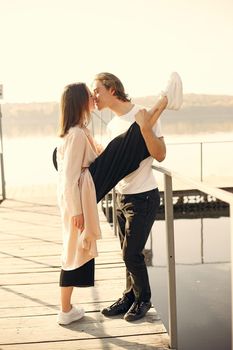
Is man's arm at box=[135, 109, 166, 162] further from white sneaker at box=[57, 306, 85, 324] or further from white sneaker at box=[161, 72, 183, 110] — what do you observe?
white sneaker at box=[57, 306, 85, 324]

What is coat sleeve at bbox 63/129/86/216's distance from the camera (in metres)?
2.47

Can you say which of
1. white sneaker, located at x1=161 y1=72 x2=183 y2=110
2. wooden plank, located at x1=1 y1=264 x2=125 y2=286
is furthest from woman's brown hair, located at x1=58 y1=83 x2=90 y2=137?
wooden plank, located at x1=1 y1=264 x2=125 y2=286

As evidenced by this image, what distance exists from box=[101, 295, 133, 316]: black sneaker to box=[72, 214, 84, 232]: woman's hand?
0.72m

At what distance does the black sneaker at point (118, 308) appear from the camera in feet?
9.75

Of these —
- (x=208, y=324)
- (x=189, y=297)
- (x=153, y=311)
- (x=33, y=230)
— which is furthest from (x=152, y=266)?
(x=153, y=311)

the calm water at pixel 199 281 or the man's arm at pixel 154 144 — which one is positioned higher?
the man's arm at pixel 154 144

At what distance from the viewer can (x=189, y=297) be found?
11.2m

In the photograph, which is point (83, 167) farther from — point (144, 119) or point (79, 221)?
point (144, 119)

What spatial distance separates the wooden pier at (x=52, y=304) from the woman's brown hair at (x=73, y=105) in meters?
1.22

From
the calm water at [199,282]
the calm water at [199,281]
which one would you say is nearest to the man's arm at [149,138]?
the calm water at [199,281]

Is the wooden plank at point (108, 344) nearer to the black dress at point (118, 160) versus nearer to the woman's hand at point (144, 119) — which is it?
the black dress at point (118, 160)

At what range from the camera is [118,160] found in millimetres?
2541

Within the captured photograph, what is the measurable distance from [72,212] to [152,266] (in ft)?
34.9

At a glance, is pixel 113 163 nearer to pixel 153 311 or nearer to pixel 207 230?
pixel 153 311
